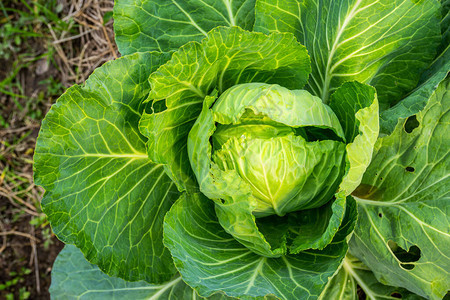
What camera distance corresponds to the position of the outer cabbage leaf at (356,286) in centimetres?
226

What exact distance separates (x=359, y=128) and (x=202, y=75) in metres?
0.73

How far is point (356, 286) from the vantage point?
2338 millimetres

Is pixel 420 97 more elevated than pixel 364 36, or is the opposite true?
pixel 364 36

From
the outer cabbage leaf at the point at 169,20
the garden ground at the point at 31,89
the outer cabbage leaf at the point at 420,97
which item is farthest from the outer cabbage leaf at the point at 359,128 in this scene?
the garden ground at the point at 31,89

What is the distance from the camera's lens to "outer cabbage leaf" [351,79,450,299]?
1860 mm

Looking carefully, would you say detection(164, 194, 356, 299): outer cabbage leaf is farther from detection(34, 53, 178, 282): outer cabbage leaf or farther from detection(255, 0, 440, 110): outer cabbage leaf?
detection(255, 0, 440, 110): outer cabbage leaf

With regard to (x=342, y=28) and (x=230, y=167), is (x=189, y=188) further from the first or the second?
(x=342, y=28)

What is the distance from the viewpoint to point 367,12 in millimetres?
1974

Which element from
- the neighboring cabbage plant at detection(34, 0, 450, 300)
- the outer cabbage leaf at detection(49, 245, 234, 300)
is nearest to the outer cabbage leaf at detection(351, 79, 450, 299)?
the neighboring cabbage plant at detection(34, 0, 450, 300)

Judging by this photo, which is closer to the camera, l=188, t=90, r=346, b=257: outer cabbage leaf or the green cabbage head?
l=188, t=90, r=346, b=257: outer cabbage leaf

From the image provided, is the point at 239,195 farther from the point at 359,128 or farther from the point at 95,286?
the point at 95,286

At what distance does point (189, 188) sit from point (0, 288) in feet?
8.65

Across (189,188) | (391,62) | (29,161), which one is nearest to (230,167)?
(189,188)

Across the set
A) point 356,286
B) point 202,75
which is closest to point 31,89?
point 202,75
